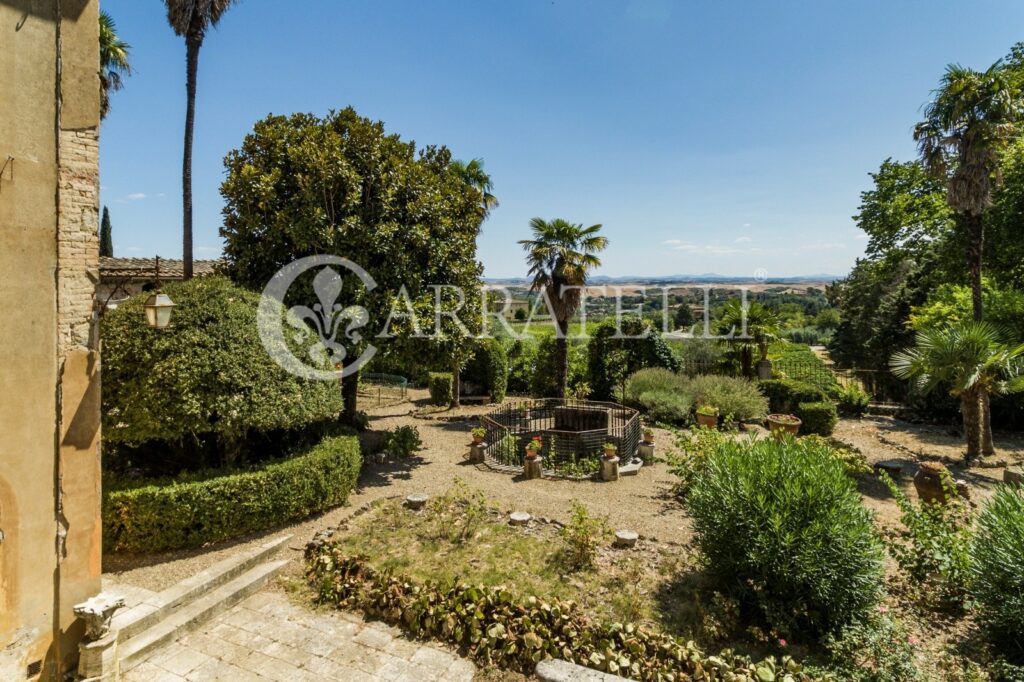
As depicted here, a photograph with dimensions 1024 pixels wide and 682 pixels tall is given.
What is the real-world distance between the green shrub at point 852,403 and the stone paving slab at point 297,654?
17045 mm

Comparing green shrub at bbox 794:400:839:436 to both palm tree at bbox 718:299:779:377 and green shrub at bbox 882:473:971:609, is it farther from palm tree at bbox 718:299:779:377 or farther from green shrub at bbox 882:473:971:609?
green shrub at bbox 882:473:971:609

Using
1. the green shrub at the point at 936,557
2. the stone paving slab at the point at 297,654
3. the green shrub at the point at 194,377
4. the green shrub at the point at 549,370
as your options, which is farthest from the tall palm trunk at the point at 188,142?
the green shrub at the point at 936,557

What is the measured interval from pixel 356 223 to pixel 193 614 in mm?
7236

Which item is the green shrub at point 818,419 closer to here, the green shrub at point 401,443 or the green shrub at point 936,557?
the green shrub at point 936,557

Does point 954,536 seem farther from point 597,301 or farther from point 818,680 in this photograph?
point 597,301

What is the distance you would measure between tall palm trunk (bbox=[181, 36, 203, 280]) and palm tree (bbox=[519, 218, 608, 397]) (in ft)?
31.3

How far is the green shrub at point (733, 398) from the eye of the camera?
14.9 meters

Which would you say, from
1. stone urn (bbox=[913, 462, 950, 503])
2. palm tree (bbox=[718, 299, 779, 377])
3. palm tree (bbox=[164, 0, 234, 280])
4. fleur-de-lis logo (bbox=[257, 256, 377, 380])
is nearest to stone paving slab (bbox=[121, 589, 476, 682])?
fleur-de-lis logo (bbox=[257, 256, 377, 380])

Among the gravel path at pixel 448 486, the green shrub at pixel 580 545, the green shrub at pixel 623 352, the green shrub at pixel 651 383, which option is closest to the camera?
the green shrub at pixel 580 545

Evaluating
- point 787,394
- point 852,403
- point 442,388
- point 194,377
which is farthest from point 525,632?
point 852,403

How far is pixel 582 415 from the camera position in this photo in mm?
14039

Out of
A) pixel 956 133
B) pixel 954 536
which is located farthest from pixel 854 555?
pixel 956 133

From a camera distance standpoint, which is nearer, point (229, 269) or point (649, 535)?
point (649, 535)

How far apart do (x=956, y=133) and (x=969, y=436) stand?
761cm
